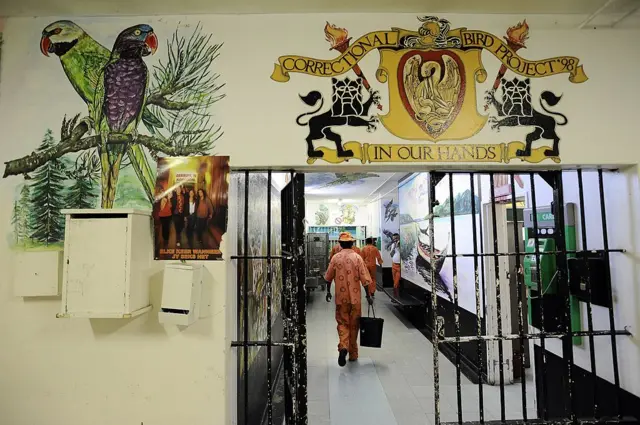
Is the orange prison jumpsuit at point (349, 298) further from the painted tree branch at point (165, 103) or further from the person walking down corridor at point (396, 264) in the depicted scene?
the person walking down corridor at point (396, 264)

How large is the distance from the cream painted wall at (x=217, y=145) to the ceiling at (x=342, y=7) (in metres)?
0.05

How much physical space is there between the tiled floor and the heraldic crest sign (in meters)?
2.51

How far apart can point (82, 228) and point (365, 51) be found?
6.48 ft

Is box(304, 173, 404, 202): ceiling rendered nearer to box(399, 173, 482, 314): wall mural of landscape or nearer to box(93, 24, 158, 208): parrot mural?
box(399, 173, 482, 314): wall mural of landscape

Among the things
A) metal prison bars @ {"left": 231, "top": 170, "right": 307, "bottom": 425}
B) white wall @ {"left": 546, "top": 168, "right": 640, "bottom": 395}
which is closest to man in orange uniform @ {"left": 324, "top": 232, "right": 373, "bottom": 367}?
metal prison bars @ {"left": 231, "top": 170, "right": 307, "bottom": 425}

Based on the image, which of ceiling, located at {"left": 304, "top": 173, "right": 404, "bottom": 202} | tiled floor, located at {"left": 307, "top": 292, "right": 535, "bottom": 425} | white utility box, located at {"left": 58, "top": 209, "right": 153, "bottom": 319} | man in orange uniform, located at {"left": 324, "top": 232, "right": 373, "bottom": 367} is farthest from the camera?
ceiling, located at {"left": 304, "top": 173, "right": 404, "bottom": 202}

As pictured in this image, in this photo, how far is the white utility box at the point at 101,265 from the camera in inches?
65.9

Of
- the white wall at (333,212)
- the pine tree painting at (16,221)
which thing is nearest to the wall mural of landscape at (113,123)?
the pine tree painting at (16,221)

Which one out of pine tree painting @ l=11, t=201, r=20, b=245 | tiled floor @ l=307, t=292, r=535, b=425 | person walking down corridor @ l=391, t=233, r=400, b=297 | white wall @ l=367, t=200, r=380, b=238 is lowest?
tiled floor @ l=307, t=292, r=535, b=425

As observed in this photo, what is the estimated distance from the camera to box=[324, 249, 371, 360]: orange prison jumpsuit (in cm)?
429

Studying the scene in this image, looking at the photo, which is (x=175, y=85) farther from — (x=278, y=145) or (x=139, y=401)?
(x=139, y=401)

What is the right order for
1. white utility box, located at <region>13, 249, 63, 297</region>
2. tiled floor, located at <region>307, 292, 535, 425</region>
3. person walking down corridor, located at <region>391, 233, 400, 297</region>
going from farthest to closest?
1. person walking down corridor, located at <region>391, 233, 400, 297</region>
2. tiled floor, located at <region>307, 292, 535, 425</region>
3. white utility box, located at <region>13, 249, 63, 297</region>

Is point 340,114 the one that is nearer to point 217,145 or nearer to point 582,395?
point 217,145

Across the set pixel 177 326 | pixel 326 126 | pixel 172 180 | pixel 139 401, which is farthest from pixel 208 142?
pixel 139 401
